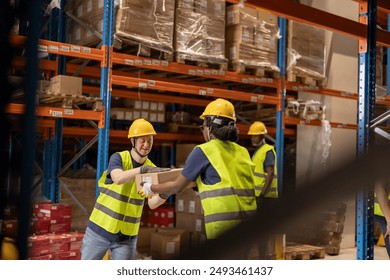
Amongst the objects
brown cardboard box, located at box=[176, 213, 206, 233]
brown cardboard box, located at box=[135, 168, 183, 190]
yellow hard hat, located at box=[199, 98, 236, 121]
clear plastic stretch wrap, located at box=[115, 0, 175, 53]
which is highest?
clear plastic stretch wrap, located at box=[115, 0, 175, 53]

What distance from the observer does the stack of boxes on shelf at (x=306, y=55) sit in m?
8.83

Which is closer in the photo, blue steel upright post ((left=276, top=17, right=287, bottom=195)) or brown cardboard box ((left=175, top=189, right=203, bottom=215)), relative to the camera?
brown cardboard box ((left=175, top=189, right=203, bottom=215))

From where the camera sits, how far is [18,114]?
1.09m

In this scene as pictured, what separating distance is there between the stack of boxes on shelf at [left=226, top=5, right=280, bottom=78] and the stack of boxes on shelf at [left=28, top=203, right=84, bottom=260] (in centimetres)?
359

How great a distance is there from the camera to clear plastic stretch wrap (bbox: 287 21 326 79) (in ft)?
29.0

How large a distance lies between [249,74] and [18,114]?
771 cm

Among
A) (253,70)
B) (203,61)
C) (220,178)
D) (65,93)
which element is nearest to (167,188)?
(220,178)

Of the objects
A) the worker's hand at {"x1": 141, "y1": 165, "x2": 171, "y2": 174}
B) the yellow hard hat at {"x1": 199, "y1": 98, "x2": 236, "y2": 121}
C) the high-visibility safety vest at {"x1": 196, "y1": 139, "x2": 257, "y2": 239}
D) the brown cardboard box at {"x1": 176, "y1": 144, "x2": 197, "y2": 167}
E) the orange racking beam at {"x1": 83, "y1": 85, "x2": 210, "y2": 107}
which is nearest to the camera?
the high-visibility safety vest at {"x1": 196, "y1": 139, "x2": 257, "y2": 239}

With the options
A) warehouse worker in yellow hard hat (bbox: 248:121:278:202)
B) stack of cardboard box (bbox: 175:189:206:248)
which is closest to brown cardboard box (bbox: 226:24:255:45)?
warehouse worker in yellow hard hat (bbox: 248:121:278:202)

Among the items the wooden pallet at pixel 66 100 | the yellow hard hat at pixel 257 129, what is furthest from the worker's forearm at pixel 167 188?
the yellow hard hat at pixel 257 129

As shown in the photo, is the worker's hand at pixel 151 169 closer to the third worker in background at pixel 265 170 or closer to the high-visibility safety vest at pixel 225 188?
the high-visibility safety vest at pixel 225 188

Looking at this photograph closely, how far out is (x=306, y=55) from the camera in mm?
9031

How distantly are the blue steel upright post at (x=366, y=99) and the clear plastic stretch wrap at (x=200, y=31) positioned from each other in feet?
10.8

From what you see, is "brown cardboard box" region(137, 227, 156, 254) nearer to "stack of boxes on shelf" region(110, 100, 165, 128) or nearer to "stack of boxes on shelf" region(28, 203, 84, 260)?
"stack of boxes on shelf" region(28, 203, 84, 260)
